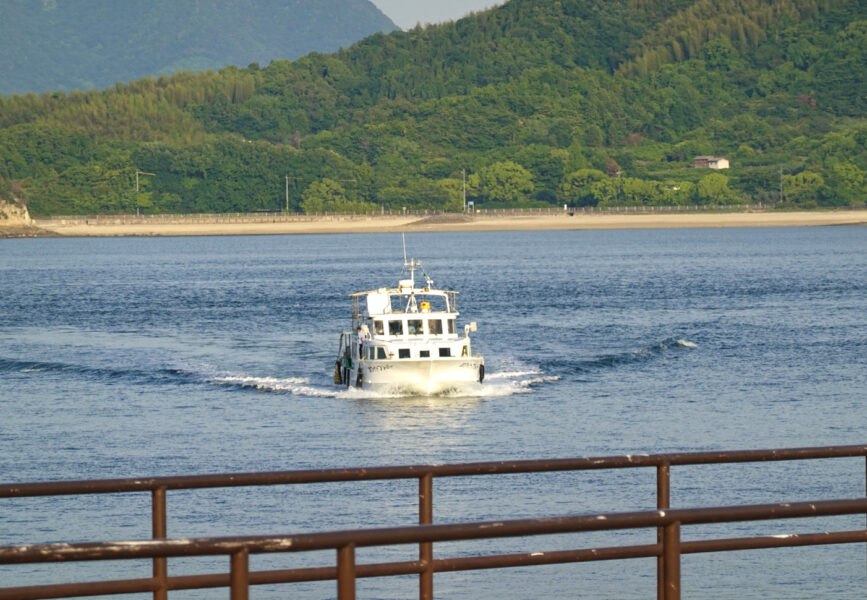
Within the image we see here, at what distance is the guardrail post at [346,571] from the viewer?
28.6ft

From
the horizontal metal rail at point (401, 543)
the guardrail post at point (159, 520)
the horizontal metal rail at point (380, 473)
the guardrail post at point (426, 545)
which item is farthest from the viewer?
the guardrail post at point (426, 545)

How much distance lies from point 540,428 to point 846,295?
228ft

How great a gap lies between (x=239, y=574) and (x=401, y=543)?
97cm

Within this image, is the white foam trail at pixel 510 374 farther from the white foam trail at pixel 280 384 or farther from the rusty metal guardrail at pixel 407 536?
the rusty metal guardrail at pixel 407 536

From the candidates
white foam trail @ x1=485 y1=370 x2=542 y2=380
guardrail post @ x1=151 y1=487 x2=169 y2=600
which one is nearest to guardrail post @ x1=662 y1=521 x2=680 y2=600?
guardrail post @ x1=151 y1=487 x2=169 y2=600

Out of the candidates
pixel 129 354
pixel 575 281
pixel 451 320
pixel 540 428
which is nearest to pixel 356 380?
pixel 451 320

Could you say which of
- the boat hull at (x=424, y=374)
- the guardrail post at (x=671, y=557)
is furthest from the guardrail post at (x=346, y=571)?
the boat hull at (x=424, y=374)

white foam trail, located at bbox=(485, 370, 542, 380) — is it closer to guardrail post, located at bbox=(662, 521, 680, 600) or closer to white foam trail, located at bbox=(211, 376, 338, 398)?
white foam trail, located at bbox=(211, 376, 338, 398)

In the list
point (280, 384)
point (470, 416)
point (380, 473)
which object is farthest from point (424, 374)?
point (380, 473)

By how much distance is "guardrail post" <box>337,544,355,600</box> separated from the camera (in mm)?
8703

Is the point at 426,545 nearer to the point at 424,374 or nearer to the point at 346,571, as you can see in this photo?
the point at 346,571

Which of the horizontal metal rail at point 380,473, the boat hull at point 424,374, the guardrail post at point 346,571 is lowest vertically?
the boat hull at point 424,374

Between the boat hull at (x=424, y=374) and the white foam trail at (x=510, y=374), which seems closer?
the boat hull at (x=424, y=374)

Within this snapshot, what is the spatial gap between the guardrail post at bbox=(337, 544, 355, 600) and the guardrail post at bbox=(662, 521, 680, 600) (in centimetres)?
214
